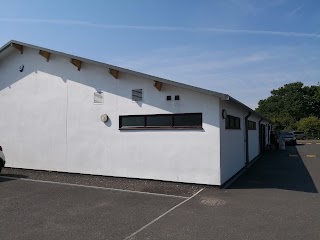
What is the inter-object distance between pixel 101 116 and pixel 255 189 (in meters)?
5.91

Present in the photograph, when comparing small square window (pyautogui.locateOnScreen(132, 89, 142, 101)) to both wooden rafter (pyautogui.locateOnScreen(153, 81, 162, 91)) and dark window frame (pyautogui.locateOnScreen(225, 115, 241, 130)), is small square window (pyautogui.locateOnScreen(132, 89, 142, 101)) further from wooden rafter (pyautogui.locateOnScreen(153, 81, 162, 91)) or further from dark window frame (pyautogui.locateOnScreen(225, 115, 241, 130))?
dark window frame (pyautogui.locateOnScreen(225, 115, 241, 130))

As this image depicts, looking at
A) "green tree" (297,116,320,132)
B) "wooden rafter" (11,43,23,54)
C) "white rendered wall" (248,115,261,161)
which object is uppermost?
"wooden rafter" (11,43,23,54)

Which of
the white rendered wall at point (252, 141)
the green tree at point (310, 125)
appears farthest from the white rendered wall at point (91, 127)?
the green tree at point (310, 125)

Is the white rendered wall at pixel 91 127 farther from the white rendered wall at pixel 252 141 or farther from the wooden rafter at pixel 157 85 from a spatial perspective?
the white rendered wall at pixel 252 141

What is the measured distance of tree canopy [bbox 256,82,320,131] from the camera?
7319 centimetres

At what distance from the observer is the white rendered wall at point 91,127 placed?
959 centimetres

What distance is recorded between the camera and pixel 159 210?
6.88 m

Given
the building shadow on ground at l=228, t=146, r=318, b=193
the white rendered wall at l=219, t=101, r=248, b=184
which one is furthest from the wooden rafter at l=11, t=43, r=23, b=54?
the building shadow on ground at l=228, t=146, r=318, b=193

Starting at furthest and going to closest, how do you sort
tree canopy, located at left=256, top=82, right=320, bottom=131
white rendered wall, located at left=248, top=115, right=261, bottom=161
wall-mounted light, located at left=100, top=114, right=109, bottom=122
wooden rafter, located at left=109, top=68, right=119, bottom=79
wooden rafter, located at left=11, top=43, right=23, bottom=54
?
1. tree canopy, located at left=256, top=82, right=320, bottom=131
2. white rendered wall, located at left=248, top=115, right=261, bottom=161
3. wooden rafter, located at left=11, top=43, right=23, bottom=54
4. wall-mounted light, located at left=100, top=114, right=109, bottom=122
5. wooden rafter, located at left=109, top=68, right=119, bottom=79

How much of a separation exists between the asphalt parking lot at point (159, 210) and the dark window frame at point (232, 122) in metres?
2.09

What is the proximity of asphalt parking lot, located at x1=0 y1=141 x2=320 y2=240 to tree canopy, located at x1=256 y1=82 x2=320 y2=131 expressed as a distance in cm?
6556

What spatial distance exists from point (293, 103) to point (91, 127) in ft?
239

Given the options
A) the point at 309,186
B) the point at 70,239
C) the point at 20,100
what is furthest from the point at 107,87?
the point at 309,186

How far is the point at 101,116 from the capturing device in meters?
11.1
